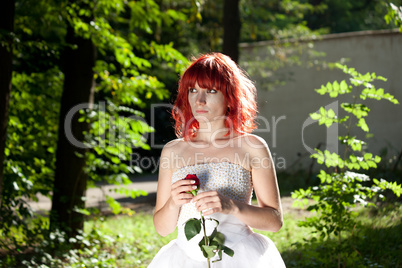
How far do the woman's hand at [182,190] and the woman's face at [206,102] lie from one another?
1.44 ft

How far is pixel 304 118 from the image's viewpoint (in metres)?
13.0

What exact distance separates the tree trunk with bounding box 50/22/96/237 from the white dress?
12.2ft

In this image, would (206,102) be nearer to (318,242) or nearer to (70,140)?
(318,242)

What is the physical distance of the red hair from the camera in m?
2.28

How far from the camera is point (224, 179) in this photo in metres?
2.31

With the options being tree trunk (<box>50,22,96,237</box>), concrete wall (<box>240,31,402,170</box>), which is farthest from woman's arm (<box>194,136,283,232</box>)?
concrete wall (<box>240,31,402,170</box>)

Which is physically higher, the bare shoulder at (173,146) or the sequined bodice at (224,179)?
the bare shoulder at (173,146)

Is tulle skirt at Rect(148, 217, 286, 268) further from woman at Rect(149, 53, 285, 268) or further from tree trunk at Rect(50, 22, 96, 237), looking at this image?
tree trunk at Rect(50, 22, 96, 237)

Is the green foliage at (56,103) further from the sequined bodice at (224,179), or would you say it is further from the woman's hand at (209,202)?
the woman's hand at (209,202)

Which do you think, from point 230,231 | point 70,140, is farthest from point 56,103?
point 230,231

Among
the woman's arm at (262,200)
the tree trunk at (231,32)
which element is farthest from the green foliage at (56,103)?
the woman's arm at (262,200)

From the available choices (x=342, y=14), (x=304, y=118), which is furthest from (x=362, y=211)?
(x=342, y=14)

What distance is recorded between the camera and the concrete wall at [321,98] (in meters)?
11.7

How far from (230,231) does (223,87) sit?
66cm
